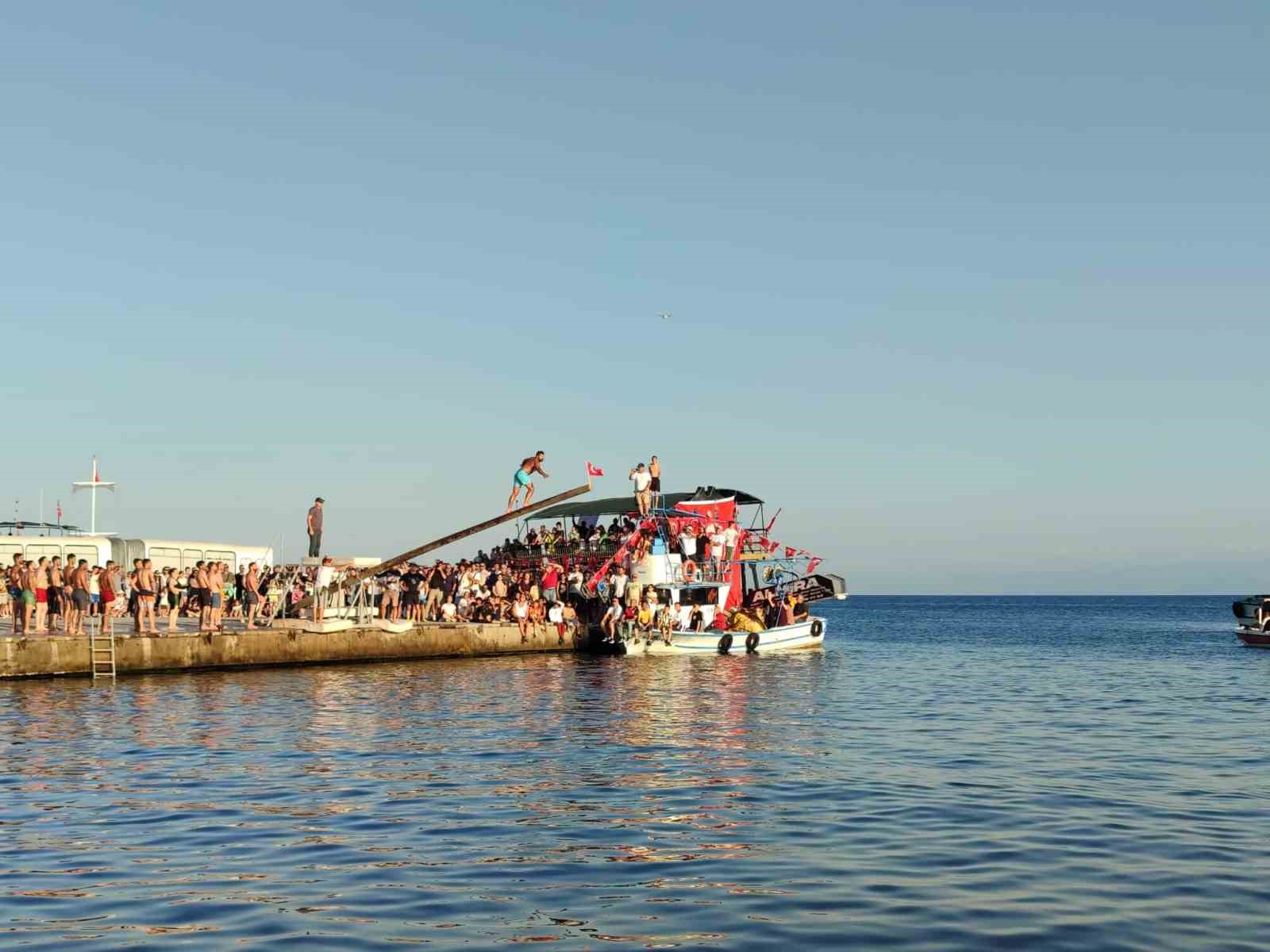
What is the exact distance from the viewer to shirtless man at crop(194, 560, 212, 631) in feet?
117

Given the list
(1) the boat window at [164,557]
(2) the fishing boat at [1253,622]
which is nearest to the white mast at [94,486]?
(1) the boat window at [164,557]

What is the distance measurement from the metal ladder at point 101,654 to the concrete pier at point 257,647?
247mm

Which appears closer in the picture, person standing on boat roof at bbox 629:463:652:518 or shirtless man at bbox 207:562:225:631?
shirtless man at bbox 207:562:225:631

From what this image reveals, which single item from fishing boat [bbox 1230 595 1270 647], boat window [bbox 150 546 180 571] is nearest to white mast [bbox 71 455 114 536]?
boat window [bbox 150 546 180 571]

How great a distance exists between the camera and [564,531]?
5388 cm

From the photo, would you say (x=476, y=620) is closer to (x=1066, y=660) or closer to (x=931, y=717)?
(x=931, y=717)

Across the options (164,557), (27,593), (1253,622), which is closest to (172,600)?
(27,593)

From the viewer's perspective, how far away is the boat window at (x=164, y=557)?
177 ft

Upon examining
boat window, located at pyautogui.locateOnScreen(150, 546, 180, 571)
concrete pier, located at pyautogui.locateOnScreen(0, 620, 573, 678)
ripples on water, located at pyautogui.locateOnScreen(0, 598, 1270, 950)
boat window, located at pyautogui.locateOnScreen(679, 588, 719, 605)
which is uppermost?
boat window, located at pyautogui.locateOnScreen(150, 546, 180, 571)

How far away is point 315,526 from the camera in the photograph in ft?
113

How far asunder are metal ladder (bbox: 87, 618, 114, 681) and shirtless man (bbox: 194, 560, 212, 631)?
311 centimetres

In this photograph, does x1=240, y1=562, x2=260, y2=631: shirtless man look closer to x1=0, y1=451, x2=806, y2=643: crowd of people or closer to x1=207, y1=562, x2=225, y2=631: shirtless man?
x1=0, y1=451, x2=806, y2=643: crowd of people

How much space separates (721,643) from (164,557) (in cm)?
2500

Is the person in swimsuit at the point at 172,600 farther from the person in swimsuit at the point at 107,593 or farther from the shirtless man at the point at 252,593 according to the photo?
the shirtless man at the point at 252,593
